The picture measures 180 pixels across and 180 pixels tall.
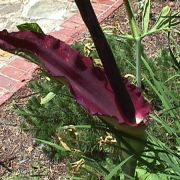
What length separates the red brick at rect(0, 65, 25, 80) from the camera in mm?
3912

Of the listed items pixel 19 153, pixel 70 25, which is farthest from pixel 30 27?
pixel 70 25

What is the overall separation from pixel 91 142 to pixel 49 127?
11.3 inches

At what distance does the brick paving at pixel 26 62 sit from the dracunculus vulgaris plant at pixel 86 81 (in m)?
2.34

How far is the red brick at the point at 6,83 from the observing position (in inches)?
149

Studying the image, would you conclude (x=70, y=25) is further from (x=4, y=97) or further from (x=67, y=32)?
(x=4, y=97)

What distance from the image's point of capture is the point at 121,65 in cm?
342

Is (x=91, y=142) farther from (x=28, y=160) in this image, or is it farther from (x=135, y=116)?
(x=135, y=116)

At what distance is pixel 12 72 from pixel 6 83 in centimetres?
16

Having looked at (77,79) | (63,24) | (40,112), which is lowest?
(63,24)

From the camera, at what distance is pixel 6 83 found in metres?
3.86

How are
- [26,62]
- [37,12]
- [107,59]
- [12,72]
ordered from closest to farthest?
[107,59], [12,72], [26,62], [37,12]

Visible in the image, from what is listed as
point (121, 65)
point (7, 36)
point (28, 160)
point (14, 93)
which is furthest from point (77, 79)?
point (14, 93)

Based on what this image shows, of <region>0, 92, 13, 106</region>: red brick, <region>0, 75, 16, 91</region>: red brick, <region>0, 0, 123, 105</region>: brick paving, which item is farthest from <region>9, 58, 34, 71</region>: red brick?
<region>0, 92, 13, 106</region>: red brick

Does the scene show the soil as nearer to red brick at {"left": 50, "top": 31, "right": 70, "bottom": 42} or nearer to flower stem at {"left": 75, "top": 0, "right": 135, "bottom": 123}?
red brick at {"left": 50, "top": 31, "right": 70, "bottom": 42}
